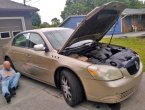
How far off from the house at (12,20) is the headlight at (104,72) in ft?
31.4

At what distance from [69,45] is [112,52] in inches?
39.7

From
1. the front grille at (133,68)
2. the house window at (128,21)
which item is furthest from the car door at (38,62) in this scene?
the house window at (128,21)

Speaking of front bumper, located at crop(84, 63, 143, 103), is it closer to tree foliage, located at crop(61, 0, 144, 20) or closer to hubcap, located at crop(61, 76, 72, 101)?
hubcap, located at crop(61, 76, 72, 101)

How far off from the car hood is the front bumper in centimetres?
109

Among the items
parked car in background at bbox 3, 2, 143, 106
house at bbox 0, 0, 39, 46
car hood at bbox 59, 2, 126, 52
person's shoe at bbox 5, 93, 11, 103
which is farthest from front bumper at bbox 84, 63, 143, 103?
house at bbox 0, 0, 39, 46

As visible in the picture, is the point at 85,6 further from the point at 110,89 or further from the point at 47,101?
the point at 110,89

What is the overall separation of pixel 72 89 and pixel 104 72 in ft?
2.50

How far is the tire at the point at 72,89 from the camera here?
13.5ft

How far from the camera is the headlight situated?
373 centimetres

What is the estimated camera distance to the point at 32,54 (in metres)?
5.40

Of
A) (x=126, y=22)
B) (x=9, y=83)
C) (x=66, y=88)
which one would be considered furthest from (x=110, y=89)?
(x=126, y=22)

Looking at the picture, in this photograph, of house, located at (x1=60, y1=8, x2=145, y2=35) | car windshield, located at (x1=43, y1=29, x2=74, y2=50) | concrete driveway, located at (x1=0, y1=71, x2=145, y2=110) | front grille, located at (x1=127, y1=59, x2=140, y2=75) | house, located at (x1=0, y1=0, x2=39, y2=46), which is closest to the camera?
front grille, located at (x1=127, y1=59, x2=140, y2=75)

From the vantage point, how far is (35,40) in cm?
552

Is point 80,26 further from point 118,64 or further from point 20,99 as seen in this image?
point 20,99
